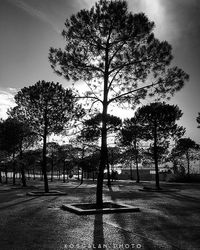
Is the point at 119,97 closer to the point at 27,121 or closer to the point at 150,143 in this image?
the point at 27,121

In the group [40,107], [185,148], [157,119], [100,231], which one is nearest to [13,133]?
[40,107]

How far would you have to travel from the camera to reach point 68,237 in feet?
27.8

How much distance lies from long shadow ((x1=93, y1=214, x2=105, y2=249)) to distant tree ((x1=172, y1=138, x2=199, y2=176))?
42530 mm

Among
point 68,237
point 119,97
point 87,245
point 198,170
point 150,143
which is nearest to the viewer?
point 87,245

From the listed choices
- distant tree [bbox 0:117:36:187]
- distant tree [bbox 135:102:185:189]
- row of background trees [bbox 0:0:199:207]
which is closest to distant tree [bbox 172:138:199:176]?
distant tree [bbox 135:102:185:189]

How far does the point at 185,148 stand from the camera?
2128 inches

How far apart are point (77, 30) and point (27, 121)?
13.4 metres

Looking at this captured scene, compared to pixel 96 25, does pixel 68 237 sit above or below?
below

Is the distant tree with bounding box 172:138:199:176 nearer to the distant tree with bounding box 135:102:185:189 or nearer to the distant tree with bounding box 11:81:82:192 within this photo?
the distant tree with bounding box 135:102:185:189

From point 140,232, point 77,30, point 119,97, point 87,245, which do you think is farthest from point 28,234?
point 77,30

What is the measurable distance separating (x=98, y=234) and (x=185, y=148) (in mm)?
47866

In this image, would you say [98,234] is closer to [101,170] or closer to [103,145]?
[101,170]

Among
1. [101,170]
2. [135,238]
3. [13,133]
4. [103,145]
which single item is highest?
[13,133]

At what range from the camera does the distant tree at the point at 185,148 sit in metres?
52.4
